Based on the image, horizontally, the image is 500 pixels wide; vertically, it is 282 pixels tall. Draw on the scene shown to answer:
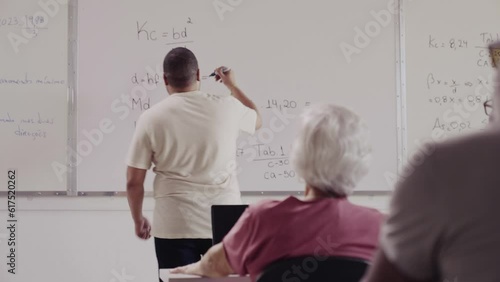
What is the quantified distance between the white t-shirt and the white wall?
39.7 inches

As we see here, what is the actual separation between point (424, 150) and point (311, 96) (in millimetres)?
3490

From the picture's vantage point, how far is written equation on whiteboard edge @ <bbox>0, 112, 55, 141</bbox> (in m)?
4.20

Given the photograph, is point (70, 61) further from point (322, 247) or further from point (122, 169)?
point (322, 247)

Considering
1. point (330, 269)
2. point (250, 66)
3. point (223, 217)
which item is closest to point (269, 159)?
point (250, 66)

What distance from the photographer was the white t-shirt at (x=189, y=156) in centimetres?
328

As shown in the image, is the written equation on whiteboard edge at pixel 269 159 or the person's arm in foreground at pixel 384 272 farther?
the written equation on whiteboard edge at pixel 269 159

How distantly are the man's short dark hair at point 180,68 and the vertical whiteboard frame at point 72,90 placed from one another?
1030mm

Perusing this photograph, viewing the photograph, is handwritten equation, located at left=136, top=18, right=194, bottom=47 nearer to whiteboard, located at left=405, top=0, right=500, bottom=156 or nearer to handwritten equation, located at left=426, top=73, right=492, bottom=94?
whiteboard, located at left=405, top=0, right=500, bottom=156

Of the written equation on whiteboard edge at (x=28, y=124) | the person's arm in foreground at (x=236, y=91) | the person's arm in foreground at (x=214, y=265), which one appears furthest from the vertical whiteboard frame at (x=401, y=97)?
the person's arm in foreground at (x=214, y=265)

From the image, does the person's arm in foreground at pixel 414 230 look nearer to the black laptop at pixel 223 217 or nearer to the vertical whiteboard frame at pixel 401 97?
the black laptop at pixel 223 217

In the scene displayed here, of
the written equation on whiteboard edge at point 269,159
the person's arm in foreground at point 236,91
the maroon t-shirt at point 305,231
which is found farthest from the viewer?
the written equation on whiteboard edge at point 269,159

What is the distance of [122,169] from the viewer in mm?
4258

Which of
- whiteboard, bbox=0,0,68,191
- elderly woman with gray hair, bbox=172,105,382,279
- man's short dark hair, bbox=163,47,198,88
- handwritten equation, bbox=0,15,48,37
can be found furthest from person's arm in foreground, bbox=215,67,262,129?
elderly woman with gray hair, bbox=172,105,382,279

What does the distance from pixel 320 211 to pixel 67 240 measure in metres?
2.71
